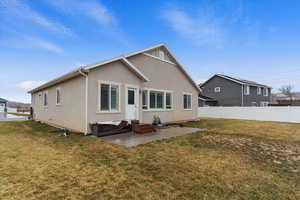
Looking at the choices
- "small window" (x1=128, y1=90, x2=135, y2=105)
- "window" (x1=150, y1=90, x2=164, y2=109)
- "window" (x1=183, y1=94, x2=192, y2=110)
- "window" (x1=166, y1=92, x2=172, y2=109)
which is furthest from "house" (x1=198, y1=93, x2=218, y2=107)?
"small window" (x1=128, y1=90, x2=135, y2=105)

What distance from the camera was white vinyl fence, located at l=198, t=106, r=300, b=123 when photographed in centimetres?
1403

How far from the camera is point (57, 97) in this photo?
32.0 ft

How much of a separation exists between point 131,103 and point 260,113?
46.6 feet

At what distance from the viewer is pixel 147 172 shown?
10.9 feet

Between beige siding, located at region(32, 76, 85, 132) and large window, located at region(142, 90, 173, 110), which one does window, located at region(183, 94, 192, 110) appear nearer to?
large window, located at region(142, 90, 173, 110)

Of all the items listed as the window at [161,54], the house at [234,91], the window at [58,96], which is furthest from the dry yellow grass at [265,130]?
the house at [234,91]

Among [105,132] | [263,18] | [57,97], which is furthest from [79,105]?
[263,18]

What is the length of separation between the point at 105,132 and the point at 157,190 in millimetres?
4935

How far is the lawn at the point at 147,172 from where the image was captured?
2.57 meters

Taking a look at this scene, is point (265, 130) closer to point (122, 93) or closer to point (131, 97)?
point (131, 97)

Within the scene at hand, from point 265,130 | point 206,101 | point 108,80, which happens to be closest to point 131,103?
point 108,80

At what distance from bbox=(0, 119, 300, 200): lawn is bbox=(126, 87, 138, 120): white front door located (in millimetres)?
3470

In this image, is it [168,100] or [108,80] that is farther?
[168,100]

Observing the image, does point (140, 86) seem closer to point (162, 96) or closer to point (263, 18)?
point (162, 96)
